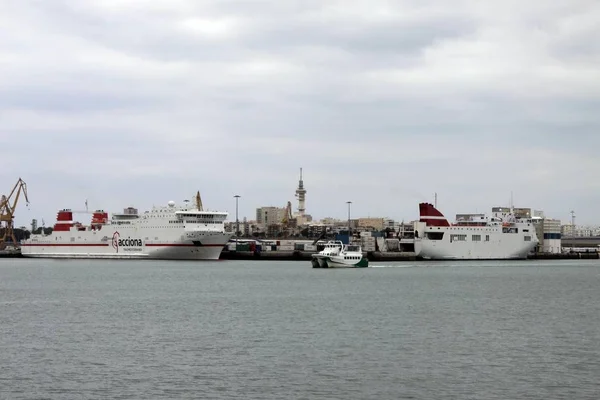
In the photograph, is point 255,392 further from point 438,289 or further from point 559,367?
point 438,289

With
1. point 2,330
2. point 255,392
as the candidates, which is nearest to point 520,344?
point 255,392

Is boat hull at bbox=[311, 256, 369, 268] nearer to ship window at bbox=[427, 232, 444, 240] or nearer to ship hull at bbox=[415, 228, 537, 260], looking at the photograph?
ship window at bbox=[427, 232, 444, 240]

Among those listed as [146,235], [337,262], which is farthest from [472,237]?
[146,235]

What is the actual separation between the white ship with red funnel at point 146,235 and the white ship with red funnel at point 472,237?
23.5 metres

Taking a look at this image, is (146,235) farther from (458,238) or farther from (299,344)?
(299,344)

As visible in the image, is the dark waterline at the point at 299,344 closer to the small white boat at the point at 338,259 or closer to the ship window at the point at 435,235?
the small white boat at the point at 338,259

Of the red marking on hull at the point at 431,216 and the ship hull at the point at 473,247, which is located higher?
the red marking on hull at the point at 431,216

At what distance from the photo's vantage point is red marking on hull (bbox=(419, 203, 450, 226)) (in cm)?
10194

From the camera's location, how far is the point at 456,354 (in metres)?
25.5

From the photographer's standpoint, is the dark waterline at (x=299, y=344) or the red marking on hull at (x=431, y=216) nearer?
the dark waterline at (x=299, y=344)

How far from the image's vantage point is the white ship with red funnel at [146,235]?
300 ft

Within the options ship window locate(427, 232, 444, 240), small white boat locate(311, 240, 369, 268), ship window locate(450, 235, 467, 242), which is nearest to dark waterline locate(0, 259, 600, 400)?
small white boat locate(311, 240, 369, 268)

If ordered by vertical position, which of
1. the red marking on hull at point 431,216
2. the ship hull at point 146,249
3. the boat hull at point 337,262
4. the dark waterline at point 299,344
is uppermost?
the red marking on hull at point 431,216

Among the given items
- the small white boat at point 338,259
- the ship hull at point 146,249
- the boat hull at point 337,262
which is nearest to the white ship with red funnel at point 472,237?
the ship hull at point 146,249
